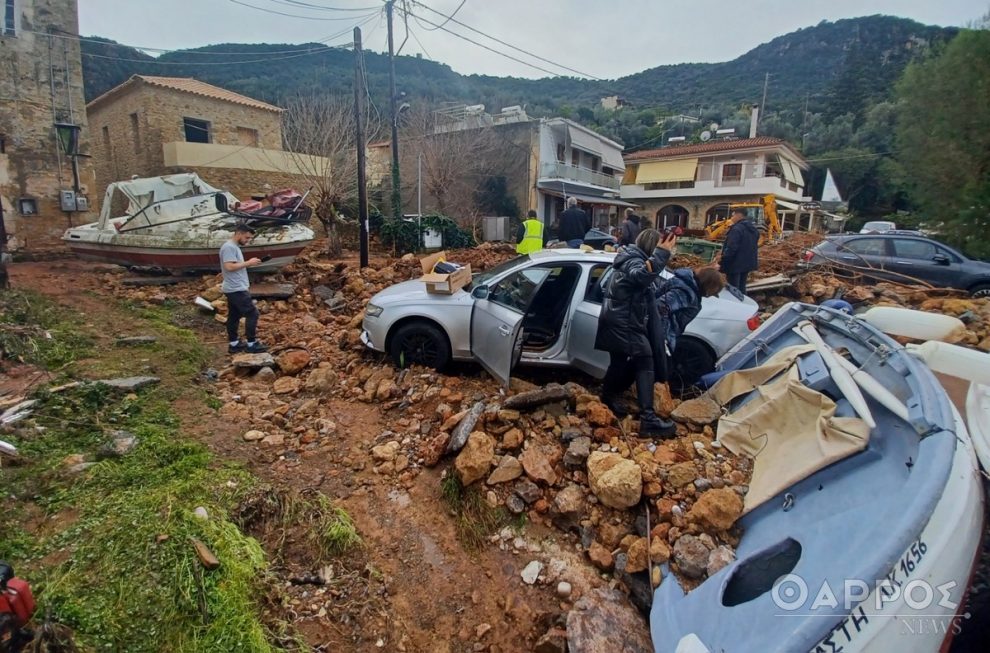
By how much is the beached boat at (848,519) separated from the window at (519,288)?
2.26 m

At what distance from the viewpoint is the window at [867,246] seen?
391 inches

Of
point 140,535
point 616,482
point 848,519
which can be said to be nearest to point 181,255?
point 140,535

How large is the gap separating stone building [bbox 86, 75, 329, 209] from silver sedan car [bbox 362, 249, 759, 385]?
1282cm

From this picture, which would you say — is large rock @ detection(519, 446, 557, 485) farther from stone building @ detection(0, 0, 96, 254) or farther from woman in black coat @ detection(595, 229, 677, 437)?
stone building @ detection(0, 0, 96, 254)

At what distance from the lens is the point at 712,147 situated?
101 ft

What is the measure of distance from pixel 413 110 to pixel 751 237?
71.6 ft

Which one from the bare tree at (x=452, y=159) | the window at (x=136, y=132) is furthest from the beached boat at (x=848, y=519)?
the window at (x=136, y=132)

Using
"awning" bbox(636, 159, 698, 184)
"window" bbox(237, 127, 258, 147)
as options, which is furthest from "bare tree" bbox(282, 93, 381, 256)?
"awning" bbox(636, 159, 698, 184)

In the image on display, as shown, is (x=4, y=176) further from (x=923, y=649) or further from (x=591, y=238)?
(x=923, y=649)

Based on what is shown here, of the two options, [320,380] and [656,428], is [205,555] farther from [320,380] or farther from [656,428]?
[656,428]

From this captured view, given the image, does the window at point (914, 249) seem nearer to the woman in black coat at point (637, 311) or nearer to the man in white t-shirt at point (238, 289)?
the woman in black coat at point (637, 311)

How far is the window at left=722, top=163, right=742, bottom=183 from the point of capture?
30844 mm

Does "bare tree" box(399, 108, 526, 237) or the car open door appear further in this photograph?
"bare tree" box(399, 108, 526, 237)

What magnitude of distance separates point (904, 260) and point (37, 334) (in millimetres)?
14264
